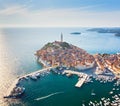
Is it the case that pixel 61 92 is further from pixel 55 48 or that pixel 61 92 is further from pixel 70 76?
pixel 55 48

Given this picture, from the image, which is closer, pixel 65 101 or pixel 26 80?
pixel 65 101

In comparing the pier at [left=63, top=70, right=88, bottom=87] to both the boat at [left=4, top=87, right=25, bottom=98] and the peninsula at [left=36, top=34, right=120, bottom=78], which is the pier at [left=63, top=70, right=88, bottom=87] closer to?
the peninsula at [left=36, top=34, right=120, bottom=78]

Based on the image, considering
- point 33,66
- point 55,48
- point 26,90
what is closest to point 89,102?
point 26,90

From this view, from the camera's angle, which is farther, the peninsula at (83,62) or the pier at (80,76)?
the peninsula at (83,62)

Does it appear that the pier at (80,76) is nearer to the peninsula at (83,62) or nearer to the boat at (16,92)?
the peninsula at (83,62)

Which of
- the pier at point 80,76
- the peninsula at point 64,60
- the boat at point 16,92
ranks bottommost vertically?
the pier at point 80,76

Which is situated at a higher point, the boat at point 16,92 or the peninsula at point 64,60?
the peninsula at point 64,60

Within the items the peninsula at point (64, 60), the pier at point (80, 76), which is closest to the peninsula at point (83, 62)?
the peninsula at point (64, 60)

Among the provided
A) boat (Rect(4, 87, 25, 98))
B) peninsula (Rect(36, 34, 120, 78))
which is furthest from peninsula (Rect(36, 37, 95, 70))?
boat (Rect(4, 87, 25, 98))

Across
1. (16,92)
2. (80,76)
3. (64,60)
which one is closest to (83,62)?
(64,60)

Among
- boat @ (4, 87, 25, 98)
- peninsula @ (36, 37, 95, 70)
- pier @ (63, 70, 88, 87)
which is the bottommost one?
pier @ (63, 70, 88, 87)

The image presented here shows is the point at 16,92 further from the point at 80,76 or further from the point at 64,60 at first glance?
the point at 64,60
